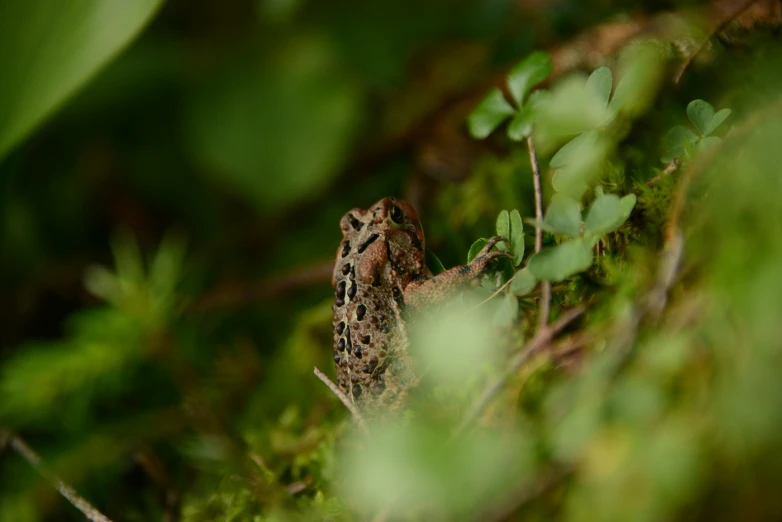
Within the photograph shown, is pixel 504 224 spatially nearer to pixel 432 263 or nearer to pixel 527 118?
pixel 527 118

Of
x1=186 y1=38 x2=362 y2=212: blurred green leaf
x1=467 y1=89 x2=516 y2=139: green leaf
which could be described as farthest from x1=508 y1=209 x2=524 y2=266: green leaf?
x1=186 y1=38 x2=362 y2=212: blurred green leaf

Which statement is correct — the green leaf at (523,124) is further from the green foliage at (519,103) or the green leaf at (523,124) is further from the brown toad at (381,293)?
the brown toad at (381,293)

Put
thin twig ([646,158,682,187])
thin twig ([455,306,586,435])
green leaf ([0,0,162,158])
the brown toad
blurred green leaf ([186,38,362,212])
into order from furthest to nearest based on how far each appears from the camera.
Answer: blurred green leaf ([186,38,362,212])
green leaf ([0,0,162,158])
the brown toad
thin twig ([646,158,682,187])
thin twig ([455,306,586,435])

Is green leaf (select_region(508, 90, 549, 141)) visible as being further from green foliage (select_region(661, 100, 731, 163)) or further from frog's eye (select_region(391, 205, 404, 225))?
frog's eye (select_region(391, 205, 404, 225))

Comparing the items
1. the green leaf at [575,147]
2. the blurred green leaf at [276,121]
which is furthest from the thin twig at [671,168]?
the blurred green leaf at [276,121]

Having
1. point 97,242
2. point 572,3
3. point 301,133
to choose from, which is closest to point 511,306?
point 572,3

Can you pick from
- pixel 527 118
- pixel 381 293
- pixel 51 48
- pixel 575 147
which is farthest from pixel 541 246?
pixel 51 48
